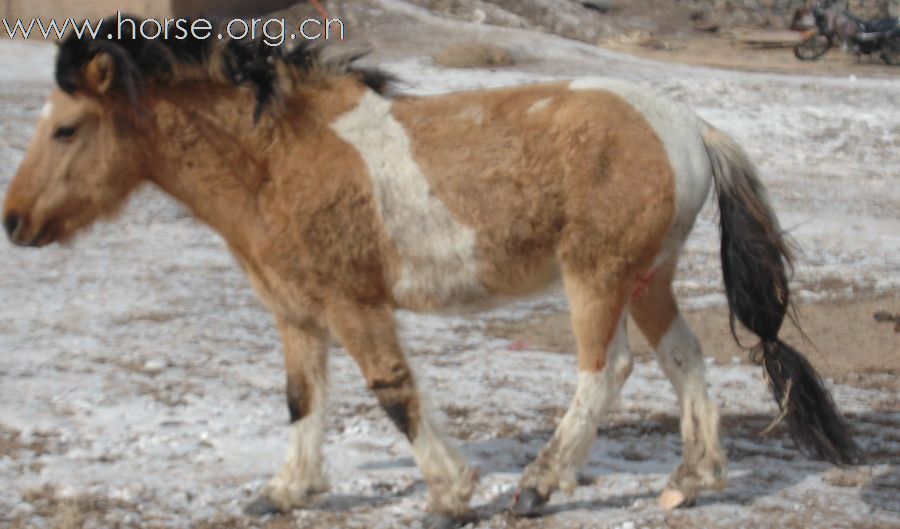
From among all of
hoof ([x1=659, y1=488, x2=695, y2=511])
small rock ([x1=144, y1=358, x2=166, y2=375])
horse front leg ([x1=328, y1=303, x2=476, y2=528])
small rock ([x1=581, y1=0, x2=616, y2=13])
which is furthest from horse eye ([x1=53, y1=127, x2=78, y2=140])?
small rock ([x1=581, y1=0, x2=616, y2=13])

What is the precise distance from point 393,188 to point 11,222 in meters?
1.45

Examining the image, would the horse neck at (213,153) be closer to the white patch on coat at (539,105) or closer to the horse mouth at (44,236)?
the horse mouth at (44,236)

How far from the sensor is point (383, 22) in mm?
18203

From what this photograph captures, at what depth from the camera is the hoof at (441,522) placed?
15.1 ft

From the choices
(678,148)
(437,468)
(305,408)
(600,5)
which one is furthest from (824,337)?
(600,5)

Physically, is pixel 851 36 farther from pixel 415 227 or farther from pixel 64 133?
pixel 64 133

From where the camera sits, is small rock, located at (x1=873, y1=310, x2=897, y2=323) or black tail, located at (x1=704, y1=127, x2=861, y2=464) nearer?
black tail, located at (x1=704, y1=127, x2=861, y2=464)

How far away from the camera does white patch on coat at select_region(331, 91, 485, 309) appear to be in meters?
4.62

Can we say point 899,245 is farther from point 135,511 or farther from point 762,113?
point 135,511

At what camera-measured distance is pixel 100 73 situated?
461 centimetres

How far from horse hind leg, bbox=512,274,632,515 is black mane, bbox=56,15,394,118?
1.34m

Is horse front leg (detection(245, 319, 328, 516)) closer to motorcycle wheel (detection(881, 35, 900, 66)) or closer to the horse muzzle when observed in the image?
the horse muzzle

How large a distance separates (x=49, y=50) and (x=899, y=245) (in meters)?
10.8

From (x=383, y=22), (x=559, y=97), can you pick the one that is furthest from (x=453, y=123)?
(x=383, y=22)
